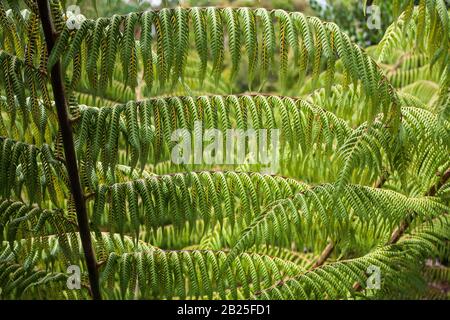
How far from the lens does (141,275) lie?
4.18 ft

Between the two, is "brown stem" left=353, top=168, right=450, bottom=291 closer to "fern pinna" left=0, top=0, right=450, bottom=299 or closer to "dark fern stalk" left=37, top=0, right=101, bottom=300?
"fern pinna" left=0, top=0, right=450, bottom=299

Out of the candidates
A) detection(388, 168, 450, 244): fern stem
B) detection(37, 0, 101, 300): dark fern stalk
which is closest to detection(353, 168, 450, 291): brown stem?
detection(388, 168, 450, 244): fern stem

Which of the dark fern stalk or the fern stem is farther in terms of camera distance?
the fern stem

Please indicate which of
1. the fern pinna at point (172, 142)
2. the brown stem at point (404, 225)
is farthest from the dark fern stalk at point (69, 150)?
the brown stem at point (404, 225)

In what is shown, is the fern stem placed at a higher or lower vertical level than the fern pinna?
lower

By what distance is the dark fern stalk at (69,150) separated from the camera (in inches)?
43.6

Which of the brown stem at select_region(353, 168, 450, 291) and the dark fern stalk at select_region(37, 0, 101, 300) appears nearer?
the dark fern stalk at select_region(37, 0, 101, 300)

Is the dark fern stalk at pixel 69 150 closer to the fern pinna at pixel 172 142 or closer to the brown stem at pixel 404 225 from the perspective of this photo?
the fern pinna at pixel 172 142

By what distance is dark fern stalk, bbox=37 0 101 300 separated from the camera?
3.63 feet

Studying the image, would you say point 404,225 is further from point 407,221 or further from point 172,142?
point 172,142

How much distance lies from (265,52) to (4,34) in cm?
44

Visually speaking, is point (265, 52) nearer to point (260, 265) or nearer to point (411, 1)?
point (411, 1)

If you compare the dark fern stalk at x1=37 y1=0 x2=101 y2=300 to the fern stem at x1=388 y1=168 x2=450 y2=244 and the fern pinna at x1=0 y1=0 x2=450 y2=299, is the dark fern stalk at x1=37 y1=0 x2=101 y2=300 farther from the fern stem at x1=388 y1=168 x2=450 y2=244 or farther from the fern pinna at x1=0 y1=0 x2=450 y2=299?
the fern stem at x1=388 y1=168 x2=450 y2=244
